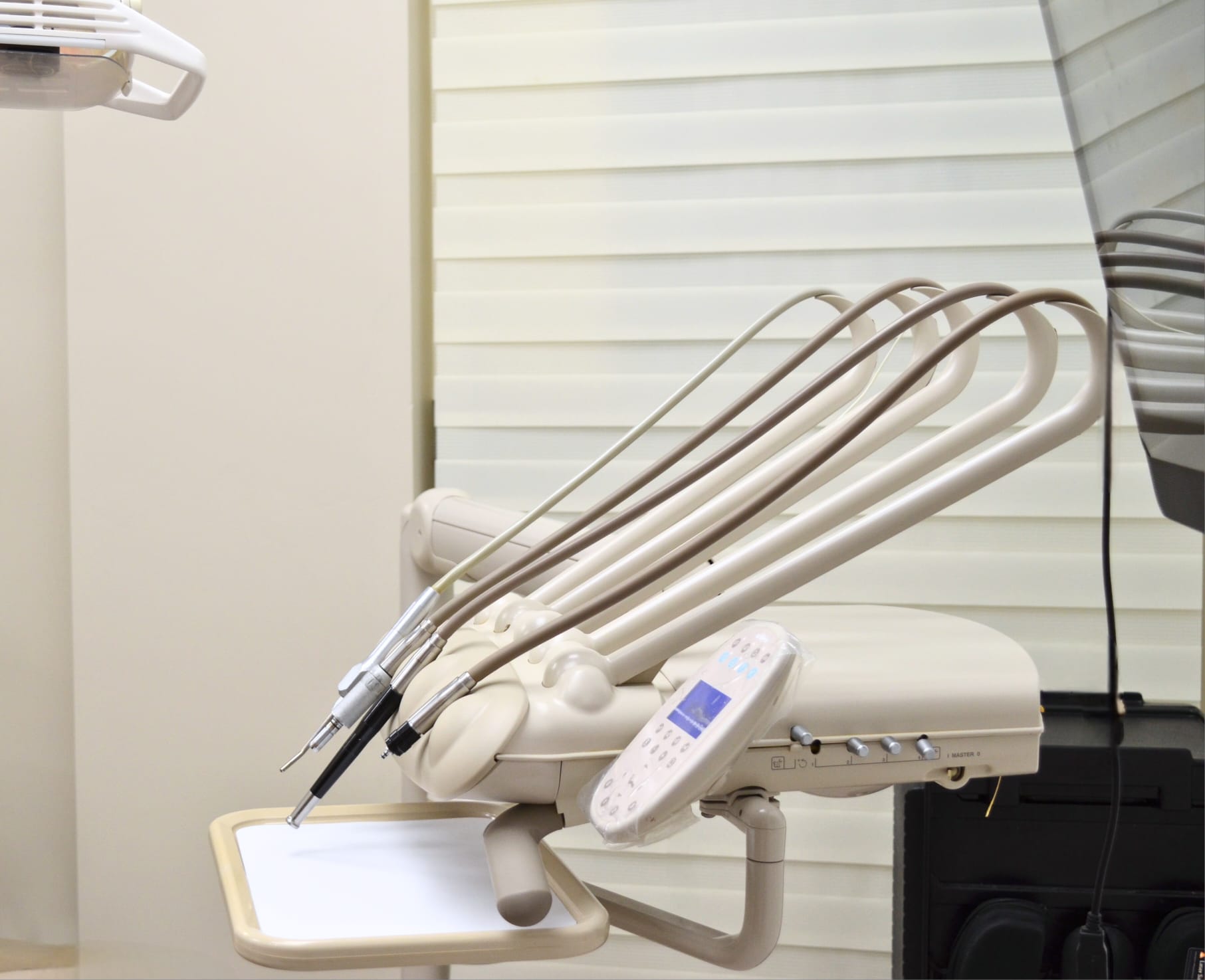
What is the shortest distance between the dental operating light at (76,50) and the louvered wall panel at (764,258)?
3.01 ft

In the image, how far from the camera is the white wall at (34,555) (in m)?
1.76

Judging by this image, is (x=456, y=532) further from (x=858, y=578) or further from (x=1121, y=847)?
(x=1121, y=847)

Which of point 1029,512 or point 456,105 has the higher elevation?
point 456,105

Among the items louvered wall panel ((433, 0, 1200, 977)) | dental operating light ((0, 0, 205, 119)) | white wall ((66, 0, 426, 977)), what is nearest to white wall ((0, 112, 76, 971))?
white wall ((66, 0, 426, 977))

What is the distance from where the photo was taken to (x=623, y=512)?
2.84 feet

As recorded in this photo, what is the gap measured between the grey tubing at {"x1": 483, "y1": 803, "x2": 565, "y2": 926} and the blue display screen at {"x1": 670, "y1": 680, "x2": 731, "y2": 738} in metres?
0.13

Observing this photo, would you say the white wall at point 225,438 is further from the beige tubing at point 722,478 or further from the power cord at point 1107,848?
the power cord at point 1107,848

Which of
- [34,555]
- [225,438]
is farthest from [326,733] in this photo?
[34,555]

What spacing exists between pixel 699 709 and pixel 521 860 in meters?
0.16

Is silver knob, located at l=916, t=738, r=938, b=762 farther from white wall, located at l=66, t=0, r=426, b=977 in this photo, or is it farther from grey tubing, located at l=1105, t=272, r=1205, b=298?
white wall, located at l=66, t=0, r=426, b=977

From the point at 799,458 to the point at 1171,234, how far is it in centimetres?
37

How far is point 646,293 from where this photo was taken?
66.6 inches

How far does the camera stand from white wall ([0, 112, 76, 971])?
5.78 feet

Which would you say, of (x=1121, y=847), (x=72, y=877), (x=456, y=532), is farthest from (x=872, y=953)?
(x=72, y=877)
